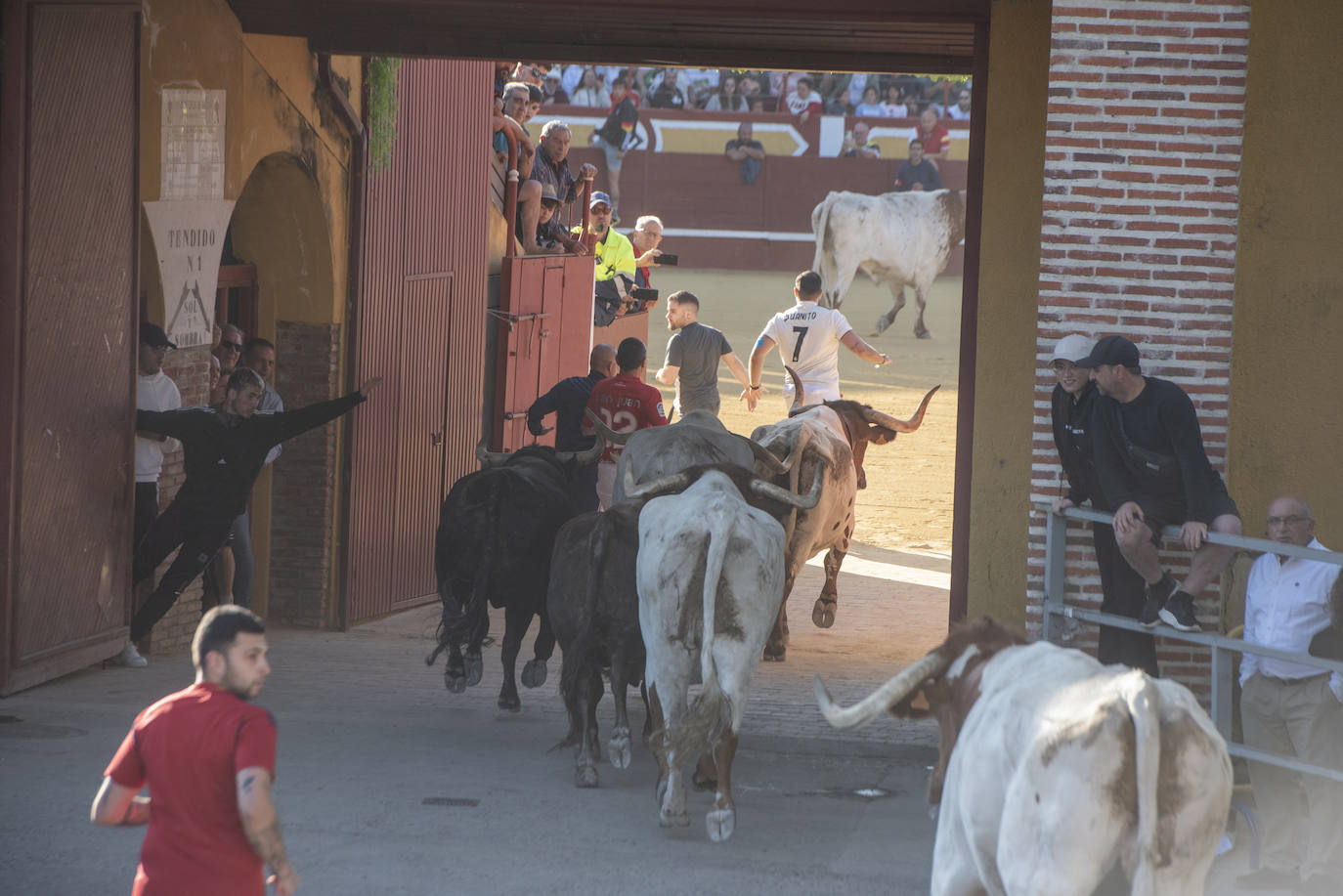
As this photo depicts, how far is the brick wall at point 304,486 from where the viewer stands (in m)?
12.3

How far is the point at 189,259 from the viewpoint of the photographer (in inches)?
413

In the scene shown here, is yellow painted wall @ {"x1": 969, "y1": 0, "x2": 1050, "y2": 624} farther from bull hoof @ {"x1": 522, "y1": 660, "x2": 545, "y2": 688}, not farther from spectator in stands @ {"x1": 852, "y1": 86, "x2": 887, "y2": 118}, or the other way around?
spectator in stands @ {"x1": 852, "y1": 86, "x2": 887, "y2": 118}

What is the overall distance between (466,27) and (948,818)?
25.4 feet

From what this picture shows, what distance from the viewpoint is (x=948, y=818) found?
4.96 metres

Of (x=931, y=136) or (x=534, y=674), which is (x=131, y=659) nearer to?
(x=534, y=674)

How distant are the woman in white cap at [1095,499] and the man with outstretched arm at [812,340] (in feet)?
19.9

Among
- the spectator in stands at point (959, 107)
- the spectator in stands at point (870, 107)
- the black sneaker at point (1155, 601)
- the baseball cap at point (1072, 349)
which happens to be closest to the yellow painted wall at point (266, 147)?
the baseball cap at point (1072, 349)

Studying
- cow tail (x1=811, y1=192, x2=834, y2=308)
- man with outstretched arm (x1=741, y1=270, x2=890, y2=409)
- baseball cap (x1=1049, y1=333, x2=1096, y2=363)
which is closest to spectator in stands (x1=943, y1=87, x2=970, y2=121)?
cow tail (x1=811, y1=192, x2=834, y2=308)

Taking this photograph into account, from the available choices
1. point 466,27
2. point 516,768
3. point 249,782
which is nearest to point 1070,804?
point 249,782

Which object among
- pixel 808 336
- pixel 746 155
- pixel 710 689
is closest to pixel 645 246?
pixel 808 336

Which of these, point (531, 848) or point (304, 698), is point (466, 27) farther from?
point (531, 848)

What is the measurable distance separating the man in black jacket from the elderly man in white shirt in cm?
506

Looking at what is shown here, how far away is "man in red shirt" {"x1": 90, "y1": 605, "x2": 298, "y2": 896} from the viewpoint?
168 inches

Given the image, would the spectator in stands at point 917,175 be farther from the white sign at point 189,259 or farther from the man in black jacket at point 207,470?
the man in black jacket at point 207,470
